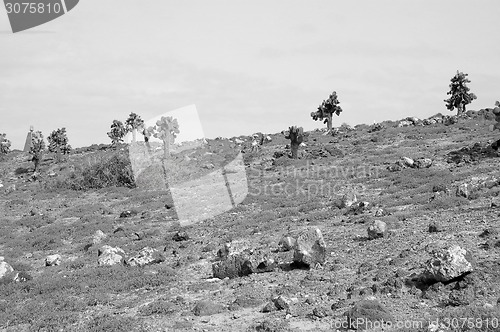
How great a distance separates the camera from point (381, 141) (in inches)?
2090

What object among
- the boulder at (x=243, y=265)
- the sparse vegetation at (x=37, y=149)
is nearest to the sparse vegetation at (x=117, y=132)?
the sparse vegetation at (x=37, y=149)

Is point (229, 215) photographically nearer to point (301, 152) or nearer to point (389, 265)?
point (389, 265)

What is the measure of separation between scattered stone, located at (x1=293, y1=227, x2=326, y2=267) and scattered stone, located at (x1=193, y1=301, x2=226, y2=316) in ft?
11.8

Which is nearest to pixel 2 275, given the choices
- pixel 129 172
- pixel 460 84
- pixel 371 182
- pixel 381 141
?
pixel 371 182

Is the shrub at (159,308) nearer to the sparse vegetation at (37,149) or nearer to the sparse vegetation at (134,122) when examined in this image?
the sparse vegetation at (37,149)

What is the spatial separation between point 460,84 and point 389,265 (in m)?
66.8

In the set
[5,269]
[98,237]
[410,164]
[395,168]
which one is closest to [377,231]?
[98,237]

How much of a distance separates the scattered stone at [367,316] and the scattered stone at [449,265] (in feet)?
6.44

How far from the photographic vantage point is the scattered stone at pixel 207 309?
12164 millimetres

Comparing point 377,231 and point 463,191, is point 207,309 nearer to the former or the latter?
point 377,231

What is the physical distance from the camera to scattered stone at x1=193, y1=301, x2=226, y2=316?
1216 cm

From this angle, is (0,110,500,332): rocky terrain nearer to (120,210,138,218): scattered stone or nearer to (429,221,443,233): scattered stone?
(120,210,138,218): scattered stone

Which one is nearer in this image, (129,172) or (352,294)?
(352,294)

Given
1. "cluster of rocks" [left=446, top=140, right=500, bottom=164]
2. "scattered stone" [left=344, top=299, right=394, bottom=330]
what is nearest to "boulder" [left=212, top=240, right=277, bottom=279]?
"scattered stone" [left=344, top=299, right=394, bottom=330]
